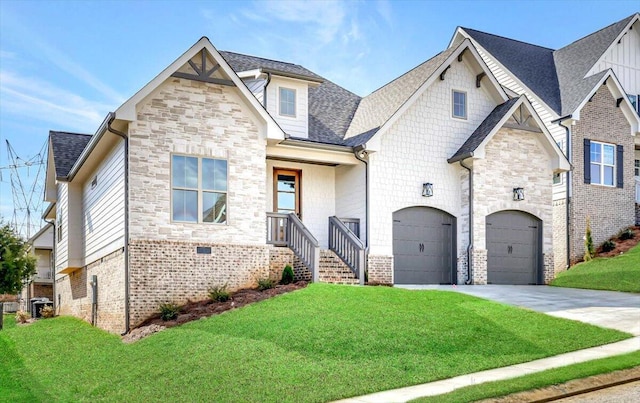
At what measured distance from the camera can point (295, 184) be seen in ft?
71.6

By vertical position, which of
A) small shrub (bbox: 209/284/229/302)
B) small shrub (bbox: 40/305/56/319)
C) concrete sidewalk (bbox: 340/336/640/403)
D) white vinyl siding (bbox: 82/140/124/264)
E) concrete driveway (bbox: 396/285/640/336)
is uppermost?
white vinyl siding (bbox: 82/140/124/264)

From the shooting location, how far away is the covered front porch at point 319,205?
19.2 meters

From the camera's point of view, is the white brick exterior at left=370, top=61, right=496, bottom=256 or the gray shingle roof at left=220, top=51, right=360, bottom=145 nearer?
the white brick exterior at left=370, top=61, right=496, bottom=256

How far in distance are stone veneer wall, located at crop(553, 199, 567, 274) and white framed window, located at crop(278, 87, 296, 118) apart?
1214 centimetres

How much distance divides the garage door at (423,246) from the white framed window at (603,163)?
9046mm

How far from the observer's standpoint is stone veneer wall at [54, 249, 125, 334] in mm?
17241

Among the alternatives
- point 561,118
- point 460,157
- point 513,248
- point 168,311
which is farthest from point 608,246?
point 168,311

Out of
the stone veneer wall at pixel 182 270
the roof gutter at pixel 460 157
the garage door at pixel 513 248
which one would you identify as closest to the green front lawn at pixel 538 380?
the stone veneer wall at pixel 182 270

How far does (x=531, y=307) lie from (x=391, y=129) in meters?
7.55

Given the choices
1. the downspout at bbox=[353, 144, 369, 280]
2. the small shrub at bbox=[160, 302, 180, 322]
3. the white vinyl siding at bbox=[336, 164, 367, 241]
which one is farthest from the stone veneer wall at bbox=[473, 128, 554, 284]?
the small shrub at bbox=[160, 302, 180, 322]

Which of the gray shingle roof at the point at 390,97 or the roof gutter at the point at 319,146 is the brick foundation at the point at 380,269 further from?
the gray shingle roof at the point at 390,97

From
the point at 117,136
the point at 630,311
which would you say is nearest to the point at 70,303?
the point at 117,136

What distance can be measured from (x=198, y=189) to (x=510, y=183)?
10.5m

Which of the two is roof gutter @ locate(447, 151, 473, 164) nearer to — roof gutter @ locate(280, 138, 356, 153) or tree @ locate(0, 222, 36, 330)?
roof gutter @ locate(280, 138, 356, 153)
